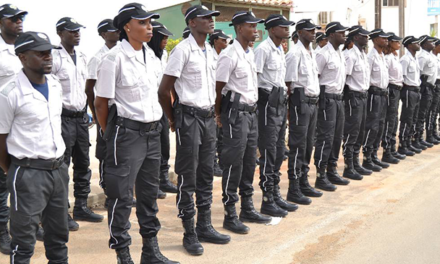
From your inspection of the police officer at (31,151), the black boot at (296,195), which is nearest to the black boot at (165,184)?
the black boot at (296,195)

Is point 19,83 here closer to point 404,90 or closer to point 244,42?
point 244,42

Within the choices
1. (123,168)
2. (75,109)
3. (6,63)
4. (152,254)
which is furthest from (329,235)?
(6,63)

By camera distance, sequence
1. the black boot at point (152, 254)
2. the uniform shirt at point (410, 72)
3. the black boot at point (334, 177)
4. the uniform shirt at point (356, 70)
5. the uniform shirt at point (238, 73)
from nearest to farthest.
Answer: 1. the black boot at point (152, 254)
2. the uniform shirt at point (238, 73)
3. the black boot at point (334, 177)
4. the uniform shirt at point (356, 70)
5. the uniform shirt at point (410, 72)

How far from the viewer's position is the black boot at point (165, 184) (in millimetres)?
7477

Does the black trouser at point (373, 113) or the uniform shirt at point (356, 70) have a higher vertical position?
the uniform shirt at point (356, 70)

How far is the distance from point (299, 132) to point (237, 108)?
152 cm

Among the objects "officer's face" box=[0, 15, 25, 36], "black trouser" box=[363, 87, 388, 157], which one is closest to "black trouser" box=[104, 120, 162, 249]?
"officer's face" box=[0, 15, 25, 36]

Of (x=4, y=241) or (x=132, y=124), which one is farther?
(x=4, y=241)

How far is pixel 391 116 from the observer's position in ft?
31.9

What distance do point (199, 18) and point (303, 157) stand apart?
2.68 m

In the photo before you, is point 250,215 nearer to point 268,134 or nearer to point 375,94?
point 268,134

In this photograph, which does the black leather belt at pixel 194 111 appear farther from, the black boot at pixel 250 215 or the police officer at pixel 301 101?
the police officer at pixel 301 101

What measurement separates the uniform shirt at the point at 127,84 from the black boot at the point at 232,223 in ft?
5.70

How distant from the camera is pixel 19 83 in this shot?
379cm
